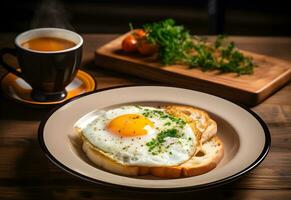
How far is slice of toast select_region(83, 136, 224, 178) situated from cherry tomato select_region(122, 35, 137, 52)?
34.8 inches

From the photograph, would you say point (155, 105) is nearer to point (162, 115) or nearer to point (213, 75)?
point (162, 115)

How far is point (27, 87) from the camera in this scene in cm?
215

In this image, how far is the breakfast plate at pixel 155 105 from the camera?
4.76 ft

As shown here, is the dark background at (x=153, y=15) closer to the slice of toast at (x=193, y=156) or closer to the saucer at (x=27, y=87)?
the saucer at (x=27, y=87)

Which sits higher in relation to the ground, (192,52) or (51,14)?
(51,14)

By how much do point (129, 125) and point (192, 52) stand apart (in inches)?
36.5

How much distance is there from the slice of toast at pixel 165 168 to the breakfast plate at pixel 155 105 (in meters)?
0.02

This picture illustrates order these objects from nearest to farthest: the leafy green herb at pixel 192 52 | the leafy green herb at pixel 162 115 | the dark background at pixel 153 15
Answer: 1. the leafy green herb at pixel 162 115
2. the leafy green herb at pixel 192 52
3. the dark background at pixel 153 15

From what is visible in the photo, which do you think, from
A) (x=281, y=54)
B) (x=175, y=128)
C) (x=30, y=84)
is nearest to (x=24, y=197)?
(x=175, y=128)

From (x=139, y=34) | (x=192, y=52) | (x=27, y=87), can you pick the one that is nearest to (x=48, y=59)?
(x=27, y=87)

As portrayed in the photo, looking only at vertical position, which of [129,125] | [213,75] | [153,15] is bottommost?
[153,15]

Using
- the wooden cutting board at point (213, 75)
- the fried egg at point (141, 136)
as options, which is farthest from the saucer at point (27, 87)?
the fried egg at point (141, 136)

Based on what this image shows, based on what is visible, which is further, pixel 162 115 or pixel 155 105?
pixel 155 105

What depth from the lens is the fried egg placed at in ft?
5.12
